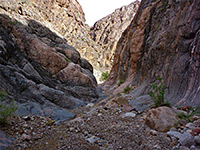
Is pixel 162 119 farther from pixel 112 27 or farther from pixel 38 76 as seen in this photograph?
pixel 112 27

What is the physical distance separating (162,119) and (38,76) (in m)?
8.86

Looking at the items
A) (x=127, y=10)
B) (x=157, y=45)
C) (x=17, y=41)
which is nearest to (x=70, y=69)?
(x=17, y=41)

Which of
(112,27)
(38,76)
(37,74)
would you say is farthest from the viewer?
(112,27)

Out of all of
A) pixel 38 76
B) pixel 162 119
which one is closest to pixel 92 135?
pixel 162 119

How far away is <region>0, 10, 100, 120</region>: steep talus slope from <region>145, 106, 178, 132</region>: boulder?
414 cm

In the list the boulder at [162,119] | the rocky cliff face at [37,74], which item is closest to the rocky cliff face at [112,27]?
the rocky cliff face at [37,74]

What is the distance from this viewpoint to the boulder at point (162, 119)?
A: 152 inches

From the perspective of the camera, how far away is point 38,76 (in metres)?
9.70

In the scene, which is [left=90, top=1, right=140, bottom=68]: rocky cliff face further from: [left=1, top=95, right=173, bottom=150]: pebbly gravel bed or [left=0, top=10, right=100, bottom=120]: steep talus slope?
[left=1, top=95, right=173, bottom=150]: pebbly gravel bed

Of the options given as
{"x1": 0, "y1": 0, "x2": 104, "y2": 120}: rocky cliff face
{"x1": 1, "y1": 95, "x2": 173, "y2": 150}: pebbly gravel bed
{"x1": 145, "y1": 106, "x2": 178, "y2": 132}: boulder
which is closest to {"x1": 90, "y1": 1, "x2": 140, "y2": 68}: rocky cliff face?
Answer: {"x1": 0, "y1": 0, "x2": 104, "y2": 120}: rocky cliff face

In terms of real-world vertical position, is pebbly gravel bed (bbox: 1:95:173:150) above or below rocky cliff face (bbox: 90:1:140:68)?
below

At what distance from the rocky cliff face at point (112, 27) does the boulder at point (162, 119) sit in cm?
6070

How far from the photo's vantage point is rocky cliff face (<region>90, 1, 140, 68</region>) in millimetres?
68562

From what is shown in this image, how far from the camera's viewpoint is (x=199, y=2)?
7.52 meters
